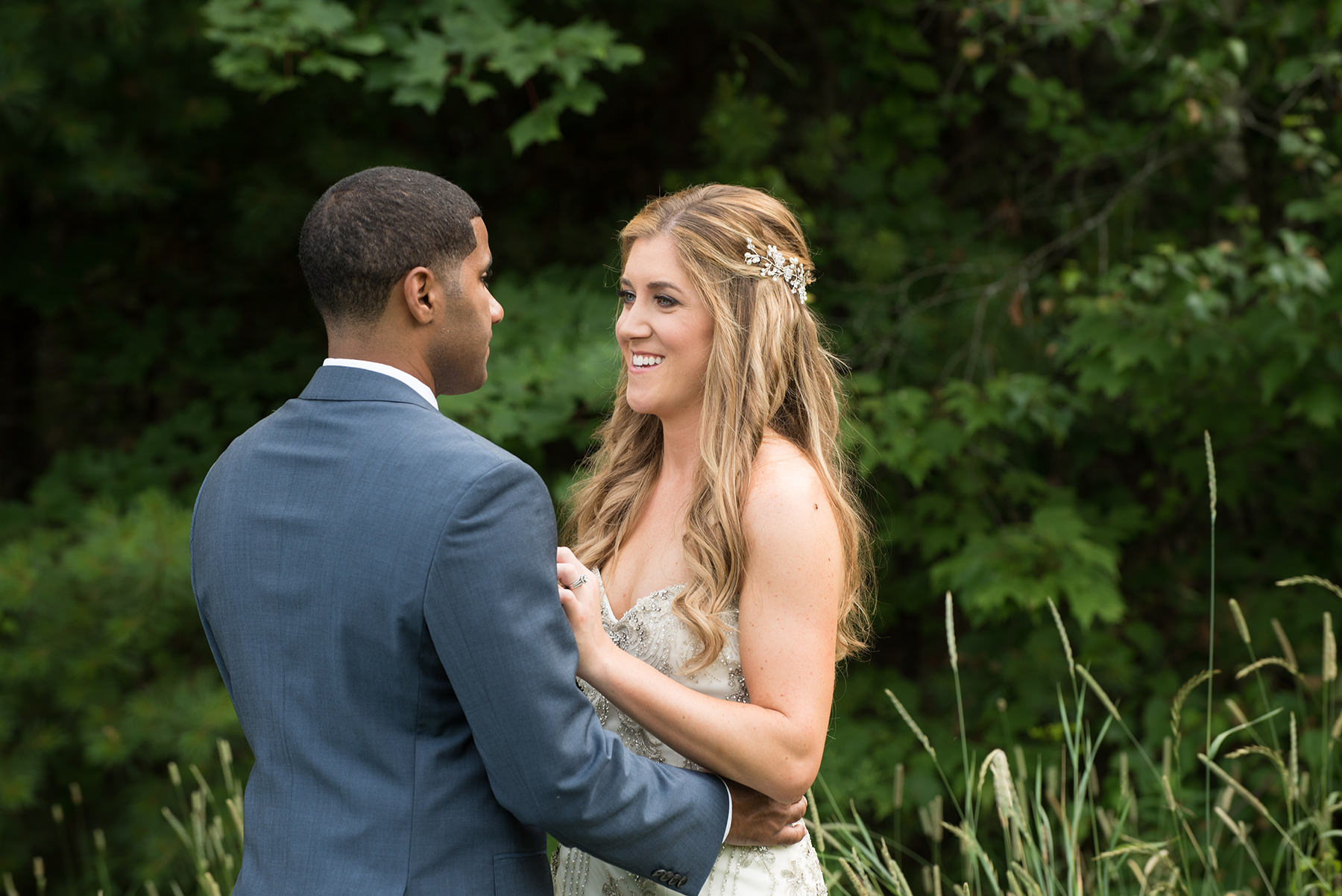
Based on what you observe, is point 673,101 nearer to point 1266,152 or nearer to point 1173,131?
point 1173,131

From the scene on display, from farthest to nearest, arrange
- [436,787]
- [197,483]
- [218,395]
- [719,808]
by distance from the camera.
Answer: [218,395]
[197,483]
[719,808]
[436,787]

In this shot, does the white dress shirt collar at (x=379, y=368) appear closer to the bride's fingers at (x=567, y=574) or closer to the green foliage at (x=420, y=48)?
the bride's fingers at (x=567, y=574)

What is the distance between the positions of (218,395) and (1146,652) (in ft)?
15.6

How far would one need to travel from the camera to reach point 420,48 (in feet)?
14.4

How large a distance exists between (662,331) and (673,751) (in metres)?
0.78

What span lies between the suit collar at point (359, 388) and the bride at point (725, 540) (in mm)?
361

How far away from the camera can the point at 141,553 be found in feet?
14.9

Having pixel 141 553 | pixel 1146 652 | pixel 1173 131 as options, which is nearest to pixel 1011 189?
pixel 1173 131

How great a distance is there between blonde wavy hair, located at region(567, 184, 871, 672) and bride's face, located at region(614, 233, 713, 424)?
22 mm

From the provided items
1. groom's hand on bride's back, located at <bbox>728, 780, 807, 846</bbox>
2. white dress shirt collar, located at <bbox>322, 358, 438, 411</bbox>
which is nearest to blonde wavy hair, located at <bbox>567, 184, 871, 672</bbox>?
groom's hand on bride's back, located at <bbox>728, 780, 807, 846</bbox>

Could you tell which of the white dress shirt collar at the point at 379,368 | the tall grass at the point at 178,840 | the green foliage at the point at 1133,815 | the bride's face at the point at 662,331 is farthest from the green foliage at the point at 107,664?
A: the white dress shirt collar at the point at 379,368

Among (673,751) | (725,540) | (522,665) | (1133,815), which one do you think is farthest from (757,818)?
(1133,815)

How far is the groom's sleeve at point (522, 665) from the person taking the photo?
1473 millimetres

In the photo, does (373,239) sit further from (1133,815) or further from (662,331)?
(1133,815)
